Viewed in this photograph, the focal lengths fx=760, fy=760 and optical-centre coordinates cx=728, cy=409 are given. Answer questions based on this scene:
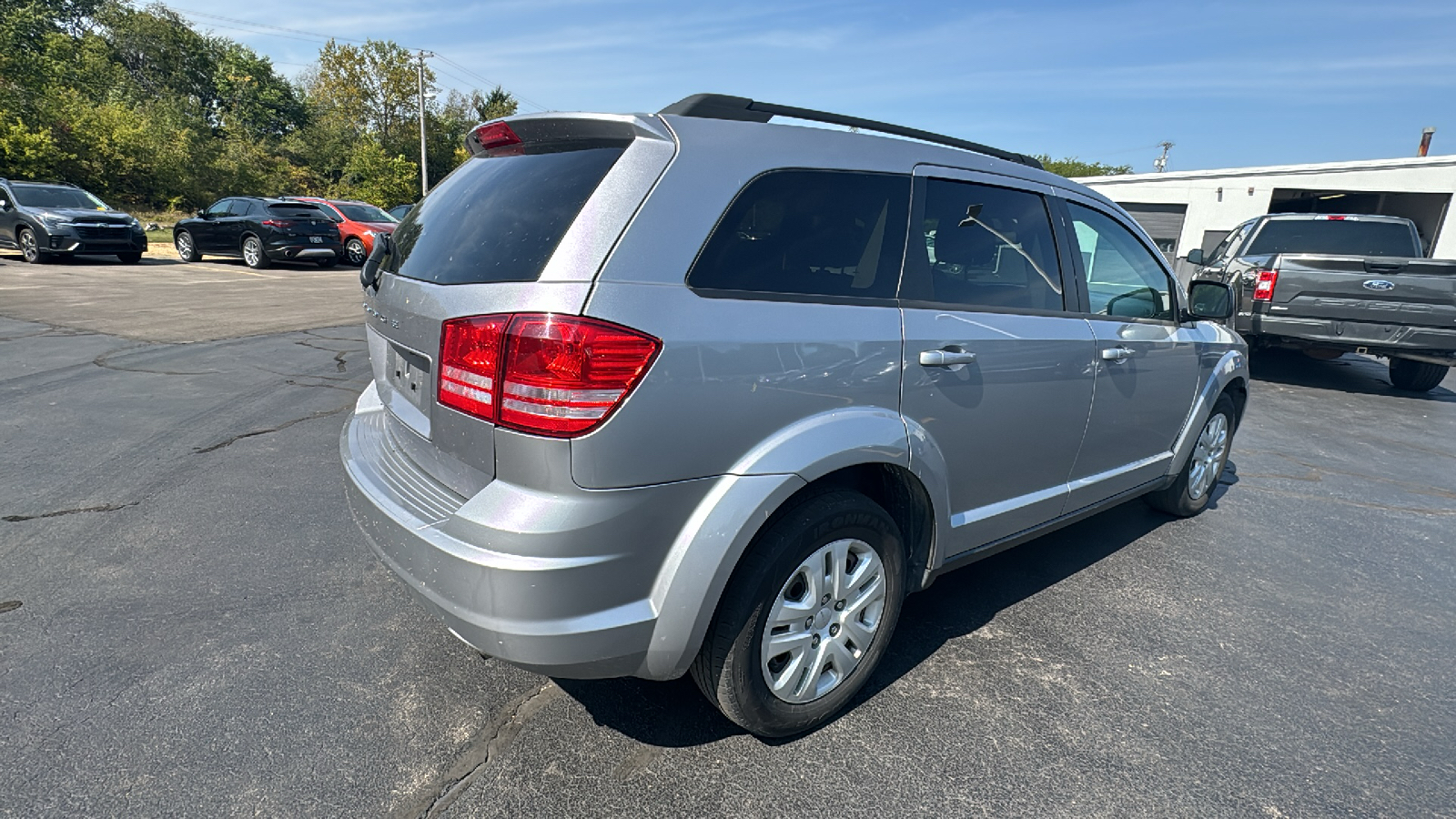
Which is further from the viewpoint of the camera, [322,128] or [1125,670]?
[322,128]

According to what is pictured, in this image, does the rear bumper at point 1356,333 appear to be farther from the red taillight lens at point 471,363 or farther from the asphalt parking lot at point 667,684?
the red taillight lens at point 471,363

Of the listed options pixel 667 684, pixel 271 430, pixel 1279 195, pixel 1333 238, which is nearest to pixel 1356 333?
pixel 1333 238

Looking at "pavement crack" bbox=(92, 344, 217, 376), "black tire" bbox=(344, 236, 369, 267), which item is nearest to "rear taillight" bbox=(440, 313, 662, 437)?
"pavement crack" bbox=(92, 344, 217, 376)

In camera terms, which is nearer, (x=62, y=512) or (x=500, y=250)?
(x=500, y=250)

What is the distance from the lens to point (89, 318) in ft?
28.5

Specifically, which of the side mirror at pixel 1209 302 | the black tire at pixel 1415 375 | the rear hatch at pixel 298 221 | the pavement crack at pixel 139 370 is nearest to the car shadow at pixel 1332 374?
the black tire at pixel 1415 375

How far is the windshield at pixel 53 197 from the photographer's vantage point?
49.0ft

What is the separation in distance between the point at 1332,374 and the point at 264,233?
60.7 feet

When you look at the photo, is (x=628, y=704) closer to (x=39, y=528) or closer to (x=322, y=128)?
(x=39, y=528)

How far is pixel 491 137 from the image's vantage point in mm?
2471

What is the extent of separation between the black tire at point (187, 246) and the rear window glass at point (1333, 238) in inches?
777

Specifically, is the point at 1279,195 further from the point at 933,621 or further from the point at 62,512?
the point at 62,512

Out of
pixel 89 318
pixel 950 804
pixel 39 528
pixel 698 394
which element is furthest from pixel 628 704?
pixel 89 318

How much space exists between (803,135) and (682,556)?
4.19ft
